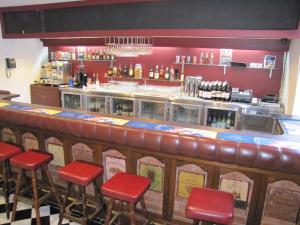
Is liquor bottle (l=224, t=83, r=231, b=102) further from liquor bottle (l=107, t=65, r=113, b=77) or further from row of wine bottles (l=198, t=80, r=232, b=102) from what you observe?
liquor bottle (l=107, t=65, r=113, b=77)

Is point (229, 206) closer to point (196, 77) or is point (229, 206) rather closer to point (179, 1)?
point (179, 1)

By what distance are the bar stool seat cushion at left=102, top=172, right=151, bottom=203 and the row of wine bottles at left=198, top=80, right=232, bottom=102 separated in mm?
2641

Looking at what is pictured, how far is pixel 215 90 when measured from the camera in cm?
420

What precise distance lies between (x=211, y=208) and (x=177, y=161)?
1.91 ft

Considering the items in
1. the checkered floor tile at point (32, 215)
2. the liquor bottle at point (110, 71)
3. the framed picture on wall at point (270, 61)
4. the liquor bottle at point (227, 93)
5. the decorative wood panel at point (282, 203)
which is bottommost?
the checkered floor tile at point (32, 215)

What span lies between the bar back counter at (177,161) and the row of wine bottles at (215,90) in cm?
224

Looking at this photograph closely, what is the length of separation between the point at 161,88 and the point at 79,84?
199 centimetres

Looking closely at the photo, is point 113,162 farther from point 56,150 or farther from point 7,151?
point 7,151

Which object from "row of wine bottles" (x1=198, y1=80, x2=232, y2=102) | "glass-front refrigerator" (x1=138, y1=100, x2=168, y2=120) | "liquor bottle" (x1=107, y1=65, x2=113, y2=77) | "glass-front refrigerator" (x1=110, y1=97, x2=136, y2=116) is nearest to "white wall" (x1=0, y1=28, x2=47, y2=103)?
"liquor bottle" (x1=107, y1=65, x2=113, y2=77)

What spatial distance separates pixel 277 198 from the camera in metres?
1.85

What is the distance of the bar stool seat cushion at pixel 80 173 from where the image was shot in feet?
6.48

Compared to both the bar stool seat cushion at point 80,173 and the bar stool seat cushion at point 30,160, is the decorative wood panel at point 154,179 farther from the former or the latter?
the bar stool seat cushion at point 30,160

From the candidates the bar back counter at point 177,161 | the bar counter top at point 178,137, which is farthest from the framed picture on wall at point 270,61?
the bar back counter at point 177,161

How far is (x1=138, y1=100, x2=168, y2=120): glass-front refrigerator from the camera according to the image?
4.45 m
